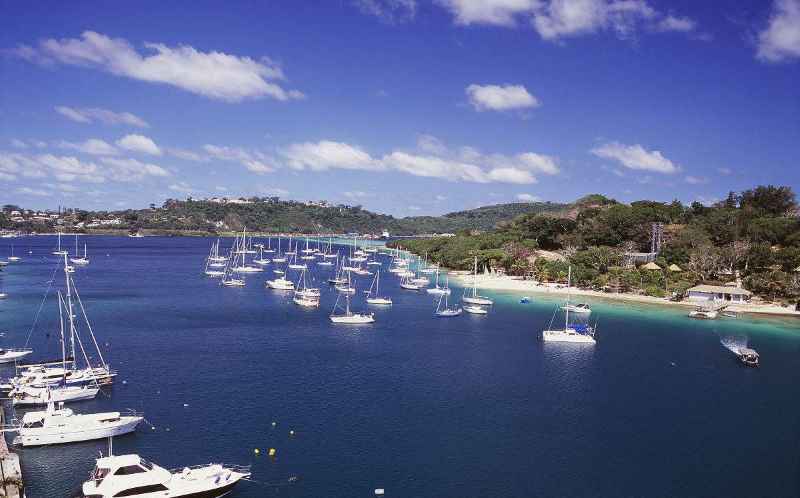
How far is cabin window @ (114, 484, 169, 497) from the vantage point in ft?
104

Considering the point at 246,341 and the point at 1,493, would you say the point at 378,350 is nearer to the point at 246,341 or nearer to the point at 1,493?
A: the point at 246,341

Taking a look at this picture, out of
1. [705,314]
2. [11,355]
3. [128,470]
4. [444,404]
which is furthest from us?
[705,314]

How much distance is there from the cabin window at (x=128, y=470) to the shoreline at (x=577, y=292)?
8249 centimetres

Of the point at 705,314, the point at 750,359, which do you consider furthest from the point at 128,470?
the point at 705,314

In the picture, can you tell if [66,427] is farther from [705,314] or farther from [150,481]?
[705,314]

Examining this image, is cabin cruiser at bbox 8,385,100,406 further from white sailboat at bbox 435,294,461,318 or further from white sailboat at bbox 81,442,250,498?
white sailboat at bbox 435,294,461,318

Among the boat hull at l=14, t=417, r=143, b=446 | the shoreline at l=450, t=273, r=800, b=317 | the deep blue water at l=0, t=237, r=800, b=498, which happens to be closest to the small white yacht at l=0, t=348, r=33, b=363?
the deep blue water at l=0, t=237, r=800, b=498

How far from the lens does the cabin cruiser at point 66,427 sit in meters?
38.7

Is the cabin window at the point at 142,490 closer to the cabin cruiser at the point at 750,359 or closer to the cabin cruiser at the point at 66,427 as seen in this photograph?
the cabin cruiser at the point at 66,427

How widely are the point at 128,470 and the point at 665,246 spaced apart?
415ft

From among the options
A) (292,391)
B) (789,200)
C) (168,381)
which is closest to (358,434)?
(292,391)

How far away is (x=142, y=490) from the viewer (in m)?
32.2

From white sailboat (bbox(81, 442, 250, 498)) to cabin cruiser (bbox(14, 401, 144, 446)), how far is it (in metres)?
6.43

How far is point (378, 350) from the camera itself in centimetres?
6938
